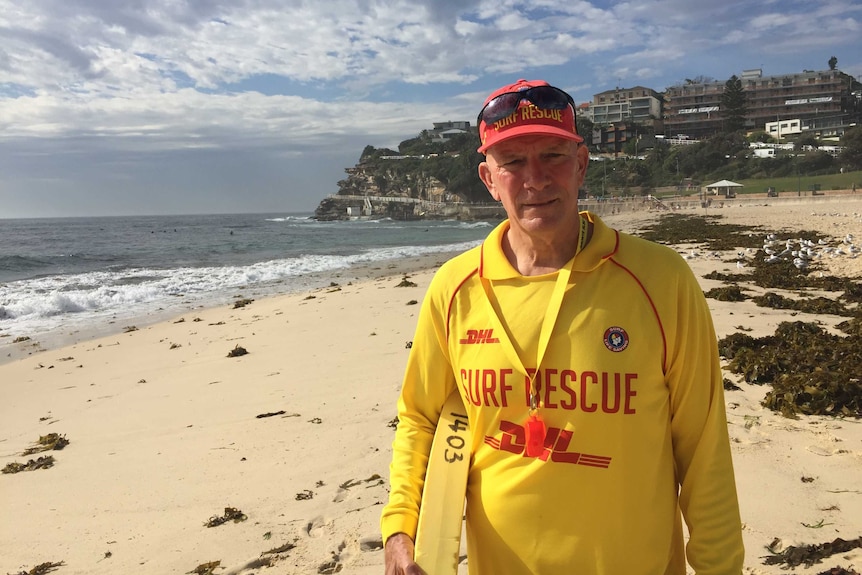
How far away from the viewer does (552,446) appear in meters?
1.56

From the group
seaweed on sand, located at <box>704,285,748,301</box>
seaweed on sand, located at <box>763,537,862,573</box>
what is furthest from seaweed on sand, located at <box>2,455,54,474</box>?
seaweed on sand, located at <box>704,285,748,301</box>

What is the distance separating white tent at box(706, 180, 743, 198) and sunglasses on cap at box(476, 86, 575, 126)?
203 ft

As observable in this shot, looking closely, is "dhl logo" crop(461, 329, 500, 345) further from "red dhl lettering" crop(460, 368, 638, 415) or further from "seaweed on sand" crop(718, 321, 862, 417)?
"seaweed on sand" crop(718, 321, 862, 417)

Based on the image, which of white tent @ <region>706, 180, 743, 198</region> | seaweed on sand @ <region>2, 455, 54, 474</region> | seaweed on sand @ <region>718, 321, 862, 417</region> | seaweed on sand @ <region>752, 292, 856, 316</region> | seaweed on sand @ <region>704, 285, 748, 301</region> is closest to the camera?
seaweed on sand @ <region>718, 321, 862, 417</region>

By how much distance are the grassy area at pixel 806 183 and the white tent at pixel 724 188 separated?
1.32 metres

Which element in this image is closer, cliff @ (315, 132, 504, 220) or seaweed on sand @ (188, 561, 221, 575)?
seaweed on sand @ (188, 561, 221, 575)

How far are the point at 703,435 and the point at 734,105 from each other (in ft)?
389

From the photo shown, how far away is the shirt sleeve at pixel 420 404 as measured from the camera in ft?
5.80

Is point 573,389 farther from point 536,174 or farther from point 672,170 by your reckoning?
point 672,170

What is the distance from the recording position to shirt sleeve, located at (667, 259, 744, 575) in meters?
1.53

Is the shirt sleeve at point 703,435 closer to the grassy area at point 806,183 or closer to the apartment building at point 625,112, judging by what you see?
the grassy area at point 806,183

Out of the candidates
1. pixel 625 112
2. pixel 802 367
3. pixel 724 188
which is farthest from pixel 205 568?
pixel 625 112

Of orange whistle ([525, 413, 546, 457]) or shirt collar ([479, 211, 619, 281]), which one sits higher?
shirt collar ([479, 211, 619, 281])

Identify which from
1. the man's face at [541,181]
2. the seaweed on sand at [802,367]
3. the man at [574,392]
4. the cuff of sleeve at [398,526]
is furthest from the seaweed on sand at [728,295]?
the cuff of sleeve at [398,526]
